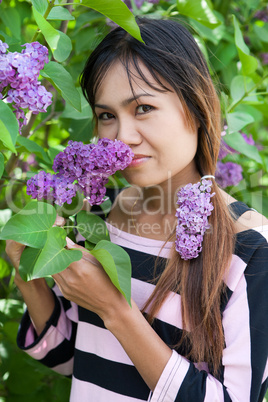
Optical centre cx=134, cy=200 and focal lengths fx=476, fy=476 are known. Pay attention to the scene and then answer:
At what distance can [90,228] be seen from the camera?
0.95 metres

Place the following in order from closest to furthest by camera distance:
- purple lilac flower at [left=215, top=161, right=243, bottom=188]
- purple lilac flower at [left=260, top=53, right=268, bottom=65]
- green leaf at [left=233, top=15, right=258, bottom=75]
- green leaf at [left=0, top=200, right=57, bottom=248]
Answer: green leaf at [left=0, top=200, right=57, bottom=248]
green leaf at [left=233, top=15, right=258, bottom=75]
purple lilac flower at [left=215, top=161, right=243, bottom=188]
purple lilac flower at [left=260, top=53, right=268, bottom=65]

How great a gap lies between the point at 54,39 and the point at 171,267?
1.85 feet

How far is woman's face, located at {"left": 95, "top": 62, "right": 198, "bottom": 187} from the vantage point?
3.39 feet

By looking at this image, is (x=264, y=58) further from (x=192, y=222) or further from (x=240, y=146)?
(x=192, y=222)

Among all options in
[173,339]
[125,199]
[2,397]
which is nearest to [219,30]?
[125,199]

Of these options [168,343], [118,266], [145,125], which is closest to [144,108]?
[145,125]

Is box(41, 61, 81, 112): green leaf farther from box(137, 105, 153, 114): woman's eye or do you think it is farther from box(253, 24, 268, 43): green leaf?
box(253, 24, 268, 43): green leaf

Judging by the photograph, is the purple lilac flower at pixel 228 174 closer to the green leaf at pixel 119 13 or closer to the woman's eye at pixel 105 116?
the woman's eye at pixel 105 116

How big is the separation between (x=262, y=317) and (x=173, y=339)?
222 mm

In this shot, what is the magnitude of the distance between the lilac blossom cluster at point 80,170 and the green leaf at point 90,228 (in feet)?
0.15

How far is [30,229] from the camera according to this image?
2.61 ft

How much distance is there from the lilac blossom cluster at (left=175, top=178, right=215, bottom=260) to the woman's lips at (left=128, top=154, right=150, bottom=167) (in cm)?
12

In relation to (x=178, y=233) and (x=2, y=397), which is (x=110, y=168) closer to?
(x=178, y=233)

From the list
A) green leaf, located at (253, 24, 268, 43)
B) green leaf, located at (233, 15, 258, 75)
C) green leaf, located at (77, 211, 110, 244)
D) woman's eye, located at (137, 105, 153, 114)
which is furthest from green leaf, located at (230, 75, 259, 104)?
green leaf, located at (77, 211, 110, 244)
